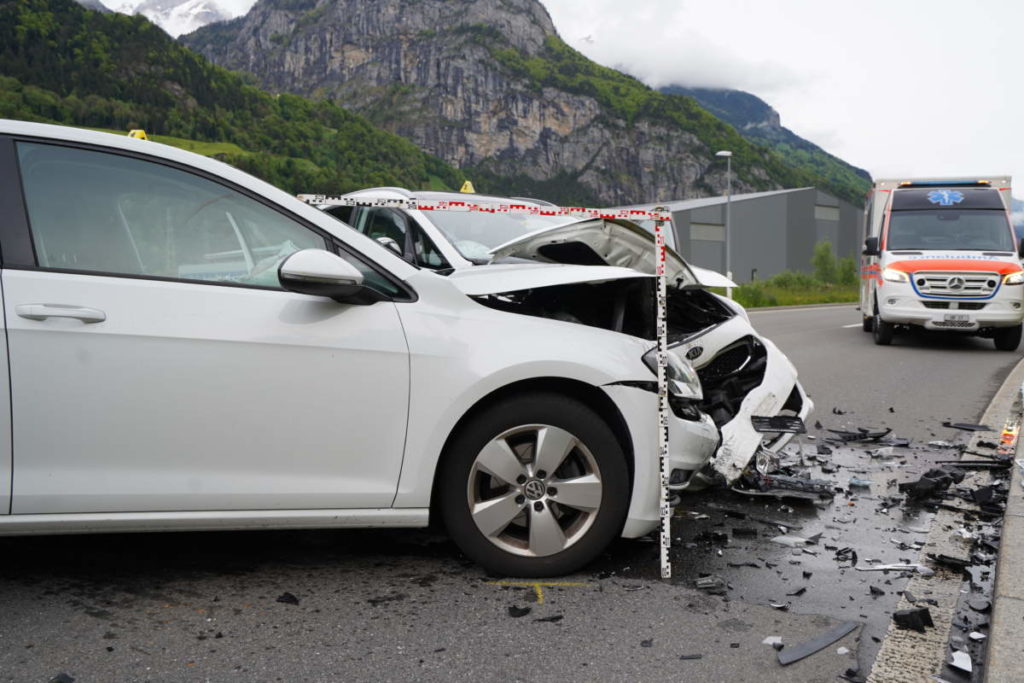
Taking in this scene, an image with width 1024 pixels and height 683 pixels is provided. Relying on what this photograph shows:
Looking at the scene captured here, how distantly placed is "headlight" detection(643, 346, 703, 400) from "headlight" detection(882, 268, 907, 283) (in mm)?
10009

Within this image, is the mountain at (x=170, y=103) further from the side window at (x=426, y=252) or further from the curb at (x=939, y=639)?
the curb at (x=939, y=639)

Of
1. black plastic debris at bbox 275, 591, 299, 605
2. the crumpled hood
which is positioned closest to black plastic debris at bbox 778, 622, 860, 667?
black plastic debris at bbox 275, 591, 299, 605

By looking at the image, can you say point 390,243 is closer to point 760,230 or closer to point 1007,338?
point 1007,338

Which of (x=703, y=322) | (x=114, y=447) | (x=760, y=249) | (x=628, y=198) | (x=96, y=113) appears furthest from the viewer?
(x=628, y=198)

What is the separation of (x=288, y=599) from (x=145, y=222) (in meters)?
1.49

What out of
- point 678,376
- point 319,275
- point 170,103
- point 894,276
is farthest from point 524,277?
point 170,103

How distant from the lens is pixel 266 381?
10.7ft

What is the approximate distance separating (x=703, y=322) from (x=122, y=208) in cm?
406

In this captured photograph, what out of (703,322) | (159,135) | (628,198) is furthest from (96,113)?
(628,198)

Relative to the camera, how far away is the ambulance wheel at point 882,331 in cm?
1355

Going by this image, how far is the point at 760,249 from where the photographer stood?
75188 millimetres

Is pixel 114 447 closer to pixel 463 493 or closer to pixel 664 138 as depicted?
pixel 463 493

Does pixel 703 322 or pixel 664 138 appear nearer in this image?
pixel 703 322

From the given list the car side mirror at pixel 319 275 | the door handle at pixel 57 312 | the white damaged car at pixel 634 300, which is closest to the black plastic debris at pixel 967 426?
the white damaged car at pixel 634 300
